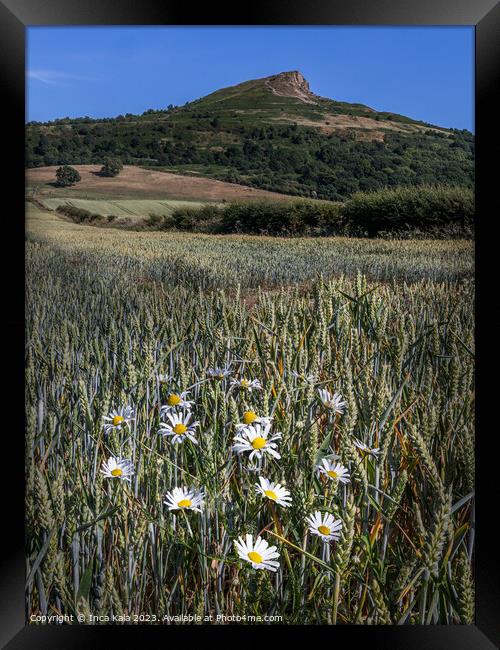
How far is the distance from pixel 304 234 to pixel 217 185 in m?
0.31

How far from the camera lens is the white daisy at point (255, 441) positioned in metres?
1.40

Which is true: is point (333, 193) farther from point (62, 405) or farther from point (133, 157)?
point (62, 405)

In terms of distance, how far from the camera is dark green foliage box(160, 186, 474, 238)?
5.52 feet

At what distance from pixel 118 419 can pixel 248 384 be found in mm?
389

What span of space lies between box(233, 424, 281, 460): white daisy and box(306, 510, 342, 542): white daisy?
173 millimetres

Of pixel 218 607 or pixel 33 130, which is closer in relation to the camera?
pixel 218 607

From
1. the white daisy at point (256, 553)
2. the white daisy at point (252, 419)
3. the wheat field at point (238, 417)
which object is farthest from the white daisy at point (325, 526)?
the white daisy at point (252, 419)

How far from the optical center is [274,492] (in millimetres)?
1340

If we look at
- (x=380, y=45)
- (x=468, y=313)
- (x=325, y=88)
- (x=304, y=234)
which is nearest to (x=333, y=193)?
(x=304, y=234)

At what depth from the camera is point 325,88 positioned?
163 cm

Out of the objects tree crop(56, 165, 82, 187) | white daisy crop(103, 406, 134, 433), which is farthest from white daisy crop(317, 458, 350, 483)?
tree crop(56, 165, 82, 187)

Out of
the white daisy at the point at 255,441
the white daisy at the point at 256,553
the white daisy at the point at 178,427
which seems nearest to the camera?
the white daisy at the point at 256,553
